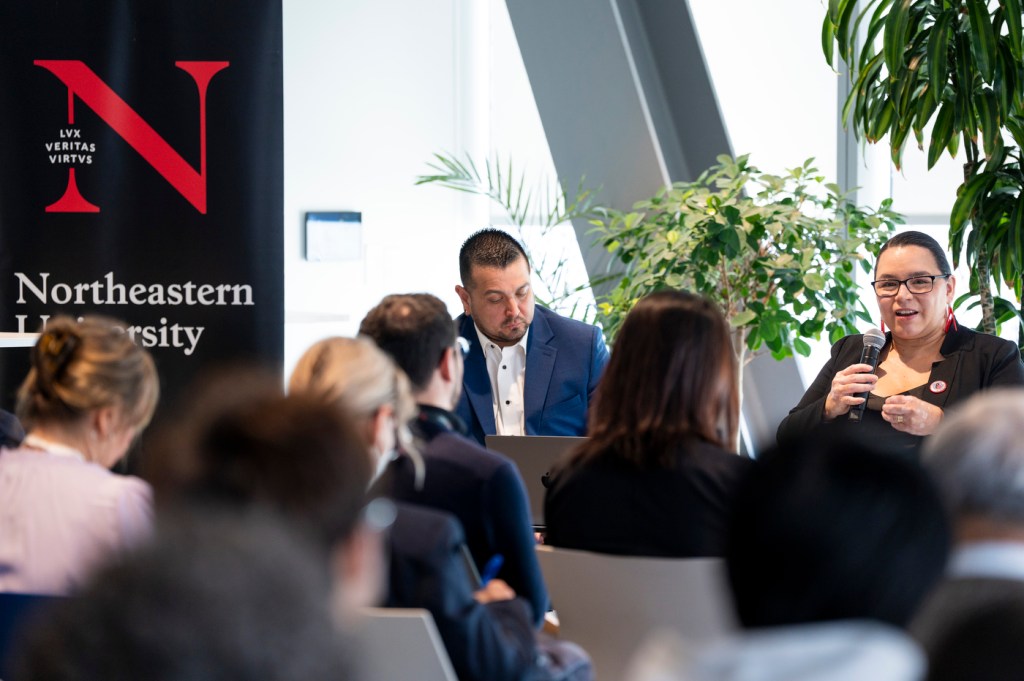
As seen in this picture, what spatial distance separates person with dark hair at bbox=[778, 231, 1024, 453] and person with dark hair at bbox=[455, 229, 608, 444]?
71cm

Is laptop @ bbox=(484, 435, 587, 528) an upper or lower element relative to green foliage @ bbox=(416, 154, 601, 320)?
lower

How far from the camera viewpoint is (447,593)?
1.85 meters

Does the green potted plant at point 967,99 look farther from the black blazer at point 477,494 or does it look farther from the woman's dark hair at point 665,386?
the black blazer at point 477,494

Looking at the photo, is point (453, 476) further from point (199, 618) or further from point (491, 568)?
point (199, 618)

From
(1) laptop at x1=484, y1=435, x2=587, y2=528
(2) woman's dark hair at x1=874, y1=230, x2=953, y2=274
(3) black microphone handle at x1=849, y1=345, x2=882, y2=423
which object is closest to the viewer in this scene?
(1) laptop at x1=484, y1=435, x2=587, y2=528

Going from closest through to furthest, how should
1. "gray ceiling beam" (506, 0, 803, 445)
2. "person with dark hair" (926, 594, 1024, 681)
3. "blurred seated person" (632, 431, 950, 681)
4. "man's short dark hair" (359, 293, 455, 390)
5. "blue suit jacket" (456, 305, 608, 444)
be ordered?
"blurred seated person" (632, 431, 950, 681) < "person with dark hair" (926, 594, 1024, 681) < "man's short dark hair" (359, 293, 455, 390) < "blue suit jacket" (456, 305, 608, 444) < "gray ceiling beam" (506, 0, 803, 445)

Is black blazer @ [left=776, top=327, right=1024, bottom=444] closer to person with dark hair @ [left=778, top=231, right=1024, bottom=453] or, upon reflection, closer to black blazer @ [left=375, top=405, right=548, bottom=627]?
person with dark hair @ [left=778, top=231, right=1024, bottom=453]

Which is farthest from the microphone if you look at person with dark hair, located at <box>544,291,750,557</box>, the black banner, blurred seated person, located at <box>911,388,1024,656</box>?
the black banner

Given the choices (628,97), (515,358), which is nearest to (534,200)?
(628,97)

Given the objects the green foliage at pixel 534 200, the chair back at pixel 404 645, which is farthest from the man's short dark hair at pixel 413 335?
the green foliage at pixel 534 200

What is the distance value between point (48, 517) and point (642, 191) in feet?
13.8

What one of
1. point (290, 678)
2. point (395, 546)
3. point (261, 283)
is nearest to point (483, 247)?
point (261, 283)

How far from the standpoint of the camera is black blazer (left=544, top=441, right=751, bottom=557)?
2.15 meters

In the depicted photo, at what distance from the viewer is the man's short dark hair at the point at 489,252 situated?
3.79 metres
